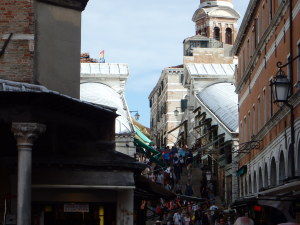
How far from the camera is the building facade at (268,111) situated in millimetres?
27845

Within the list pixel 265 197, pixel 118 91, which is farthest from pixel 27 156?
pixel 118 91

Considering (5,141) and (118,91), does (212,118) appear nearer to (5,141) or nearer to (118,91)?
(118,91)

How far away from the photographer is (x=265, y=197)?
25.0 metres

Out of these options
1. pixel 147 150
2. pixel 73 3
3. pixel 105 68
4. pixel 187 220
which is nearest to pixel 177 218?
pixel 187 220

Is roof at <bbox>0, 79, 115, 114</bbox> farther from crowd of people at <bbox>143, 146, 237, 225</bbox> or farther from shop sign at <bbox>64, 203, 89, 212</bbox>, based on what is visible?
crowd of people at <bbox>143, 146, 237, 225</bbox>

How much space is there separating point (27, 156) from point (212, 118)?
50821 millimetres

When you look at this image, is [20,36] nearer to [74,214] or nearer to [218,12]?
[74,214]

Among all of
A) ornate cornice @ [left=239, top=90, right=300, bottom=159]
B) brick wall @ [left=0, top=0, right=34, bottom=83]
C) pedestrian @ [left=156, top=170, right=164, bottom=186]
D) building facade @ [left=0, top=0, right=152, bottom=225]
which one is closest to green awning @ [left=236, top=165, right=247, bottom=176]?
pedestrian @ [left=156, top=170, right=164, bottom=186]

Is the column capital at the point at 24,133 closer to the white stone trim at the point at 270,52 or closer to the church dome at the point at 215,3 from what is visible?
the white stone trim at the point at 270,52

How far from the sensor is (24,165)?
20.5m

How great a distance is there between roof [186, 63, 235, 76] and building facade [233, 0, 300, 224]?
1481 inches

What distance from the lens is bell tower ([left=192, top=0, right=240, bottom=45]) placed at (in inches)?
4882

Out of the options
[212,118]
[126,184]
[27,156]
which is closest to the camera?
[27,156]

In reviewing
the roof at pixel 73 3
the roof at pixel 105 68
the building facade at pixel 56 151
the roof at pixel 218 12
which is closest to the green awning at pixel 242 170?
the roof at pixel 73 3
